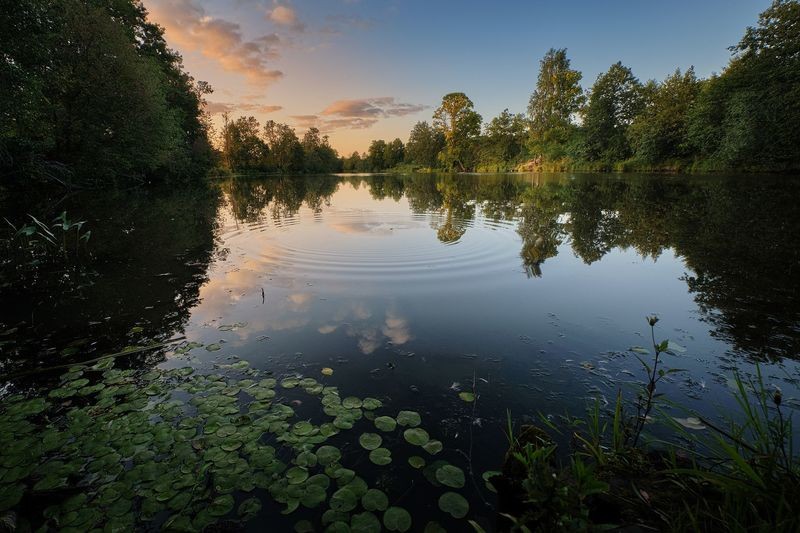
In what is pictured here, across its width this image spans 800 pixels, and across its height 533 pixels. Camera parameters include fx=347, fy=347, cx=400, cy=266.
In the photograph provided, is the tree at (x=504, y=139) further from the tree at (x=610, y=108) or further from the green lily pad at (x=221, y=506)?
the green lily pad at (x=221, y=506)

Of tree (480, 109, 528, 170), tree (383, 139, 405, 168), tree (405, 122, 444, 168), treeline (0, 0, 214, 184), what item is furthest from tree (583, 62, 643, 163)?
tree (383, 139, 405, 168)

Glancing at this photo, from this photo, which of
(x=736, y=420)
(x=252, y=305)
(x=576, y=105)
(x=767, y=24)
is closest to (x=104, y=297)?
(x=252, y=305)

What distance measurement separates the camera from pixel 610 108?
53.2 m

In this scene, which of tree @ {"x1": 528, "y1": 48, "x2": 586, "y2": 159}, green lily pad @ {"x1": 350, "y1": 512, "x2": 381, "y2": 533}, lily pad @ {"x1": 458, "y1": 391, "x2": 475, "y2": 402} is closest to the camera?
green lily pad @ {"x1": 350, "y1": 512, "x2": 381, "y2": 533}

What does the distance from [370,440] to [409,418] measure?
423 millimetres

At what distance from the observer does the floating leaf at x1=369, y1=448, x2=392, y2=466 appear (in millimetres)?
2611

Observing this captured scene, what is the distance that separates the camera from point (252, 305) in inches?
229

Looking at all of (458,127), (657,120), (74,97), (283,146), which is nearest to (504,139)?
(458,127)

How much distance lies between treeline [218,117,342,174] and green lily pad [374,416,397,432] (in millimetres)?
96344

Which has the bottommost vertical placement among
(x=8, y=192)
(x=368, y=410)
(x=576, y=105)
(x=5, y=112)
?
(x=368, y=410)

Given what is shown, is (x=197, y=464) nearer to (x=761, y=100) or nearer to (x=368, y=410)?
(x=368, y=410)

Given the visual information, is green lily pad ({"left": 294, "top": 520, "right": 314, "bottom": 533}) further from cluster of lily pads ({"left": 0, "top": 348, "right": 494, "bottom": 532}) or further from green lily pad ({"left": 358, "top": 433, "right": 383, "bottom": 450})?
green lily pad ({"left": 358, "top": 433, "right": 383, "bottom": 450})

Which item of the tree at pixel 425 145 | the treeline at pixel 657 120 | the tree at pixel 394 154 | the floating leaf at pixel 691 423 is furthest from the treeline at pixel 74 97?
the tree at pixel 394 154

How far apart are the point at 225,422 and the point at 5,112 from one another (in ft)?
66.1
